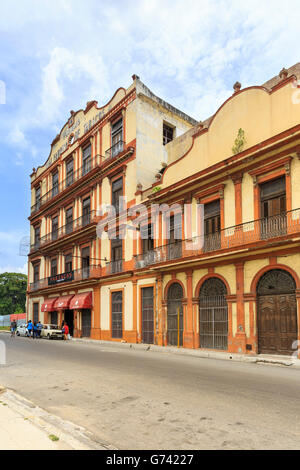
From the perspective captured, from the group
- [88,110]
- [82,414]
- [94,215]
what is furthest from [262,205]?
[88,110]

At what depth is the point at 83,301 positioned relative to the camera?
88.3 feet

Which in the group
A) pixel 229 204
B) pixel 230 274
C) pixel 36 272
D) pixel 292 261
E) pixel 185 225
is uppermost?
pixel 229 204

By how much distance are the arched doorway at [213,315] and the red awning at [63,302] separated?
46.5 ft

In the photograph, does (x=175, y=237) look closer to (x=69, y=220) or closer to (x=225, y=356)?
(x=225, y=356)

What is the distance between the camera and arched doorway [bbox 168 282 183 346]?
1918cm

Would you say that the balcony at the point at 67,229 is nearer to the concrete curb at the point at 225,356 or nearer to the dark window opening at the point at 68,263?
the dark window opening at the point at 68,263

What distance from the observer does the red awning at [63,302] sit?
96.5 feet

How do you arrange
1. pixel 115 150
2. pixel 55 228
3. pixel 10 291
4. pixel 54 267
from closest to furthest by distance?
pixel 115 150 < pixel 54 267 < pixel 55 228 < pixel 10 291

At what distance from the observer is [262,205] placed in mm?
15914

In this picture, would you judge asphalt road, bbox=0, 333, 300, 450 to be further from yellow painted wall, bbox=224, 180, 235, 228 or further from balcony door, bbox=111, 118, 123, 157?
balcony door, bbox=111, 118, 123, 157

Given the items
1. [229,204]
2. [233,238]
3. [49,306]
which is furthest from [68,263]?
[233,238]

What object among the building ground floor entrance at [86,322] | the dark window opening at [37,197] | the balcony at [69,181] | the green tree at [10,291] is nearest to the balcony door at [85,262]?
the building ground floor entrance at [86,322]

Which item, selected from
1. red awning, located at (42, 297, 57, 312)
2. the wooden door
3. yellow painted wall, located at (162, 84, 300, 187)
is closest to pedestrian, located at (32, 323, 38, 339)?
red awning, located at (42, 297, 57, 312)

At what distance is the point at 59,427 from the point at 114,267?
19491 millimetres
